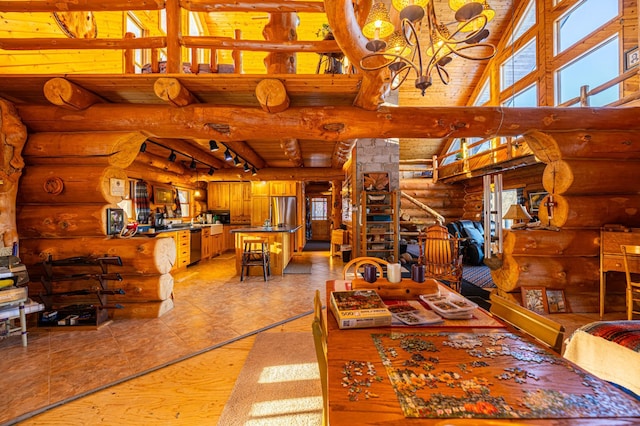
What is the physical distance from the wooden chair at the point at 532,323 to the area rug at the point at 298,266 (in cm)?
444

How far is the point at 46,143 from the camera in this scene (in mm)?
3205

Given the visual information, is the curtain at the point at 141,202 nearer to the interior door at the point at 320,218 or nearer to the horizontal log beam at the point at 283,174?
the horizontal log beam at the point at 283,174

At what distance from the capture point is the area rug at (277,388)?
1.72 meters

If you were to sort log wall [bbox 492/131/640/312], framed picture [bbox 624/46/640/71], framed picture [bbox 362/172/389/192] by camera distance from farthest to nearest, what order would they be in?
framed picture [bbox 362/172/389/192], framed picture [bbox 624/46/640/71], log wall [bbox 492/131/640/312]

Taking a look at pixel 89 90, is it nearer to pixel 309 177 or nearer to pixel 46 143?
pixel 46 143

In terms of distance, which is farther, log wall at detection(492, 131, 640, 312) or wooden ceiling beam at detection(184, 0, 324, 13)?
log wall at detection(492, 131, 640, 312)

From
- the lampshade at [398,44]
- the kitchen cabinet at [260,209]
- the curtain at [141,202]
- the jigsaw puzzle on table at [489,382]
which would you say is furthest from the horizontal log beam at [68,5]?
the kitchen cabinet at [260,209]

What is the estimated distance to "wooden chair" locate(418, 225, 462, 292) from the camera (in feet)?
12.3

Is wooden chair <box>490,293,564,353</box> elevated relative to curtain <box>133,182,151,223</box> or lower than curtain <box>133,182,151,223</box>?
lower

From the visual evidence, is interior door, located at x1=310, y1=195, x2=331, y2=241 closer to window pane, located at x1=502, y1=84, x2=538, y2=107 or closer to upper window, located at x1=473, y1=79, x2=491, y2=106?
upper window, located at x1=473, y1=79, x2=491, y2=106

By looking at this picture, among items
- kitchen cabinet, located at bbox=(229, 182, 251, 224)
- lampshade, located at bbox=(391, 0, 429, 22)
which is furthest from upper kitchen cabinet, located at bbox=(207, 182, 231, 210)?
lampshade, located at bbox=(391, 0, 429, 22)

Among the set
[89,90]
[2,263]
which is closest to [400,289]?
[2,263]

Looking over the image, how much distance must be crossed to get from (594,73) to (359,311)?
300 inches

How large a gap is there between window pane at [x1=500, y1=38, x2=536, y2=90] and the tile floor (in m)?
8.16
